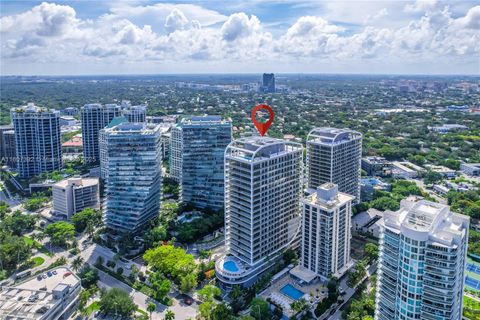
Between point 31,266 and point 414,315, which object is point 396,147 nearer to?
point 414,315

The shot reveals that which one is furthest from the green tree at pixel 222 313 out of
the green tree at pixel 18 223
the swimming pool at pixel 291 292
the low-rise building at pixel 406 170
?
the low-rise building at pixel 406 170

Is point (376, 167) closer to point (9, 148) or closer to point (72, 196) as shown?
point (72, 196)

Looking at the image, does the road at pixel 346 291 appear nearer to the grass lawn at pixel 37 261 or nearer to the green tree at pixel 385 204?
the green tree at pixel 385 204

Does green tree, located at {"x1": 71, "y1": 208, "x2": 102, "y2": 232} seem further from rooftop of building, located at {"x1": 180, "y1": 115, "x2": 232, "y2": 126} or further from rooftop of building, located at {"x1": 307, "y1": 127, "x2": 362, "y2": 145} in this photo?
rooftop of building, located at {"x1": 307, "y1": 127, "x2": 362, "y2": 145}

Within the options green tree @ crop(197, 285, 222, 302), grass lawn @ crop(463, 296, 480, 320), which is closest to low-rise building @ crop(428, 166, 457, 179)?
grass lawn @ crop(463, 296, 480, 320)

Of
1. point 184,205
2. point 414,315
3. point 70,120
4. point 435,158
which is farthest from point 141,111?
point 414,315

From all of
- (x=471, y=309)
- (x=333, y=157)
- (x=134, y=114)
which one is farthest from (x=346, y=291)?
(x=134, y=114)
